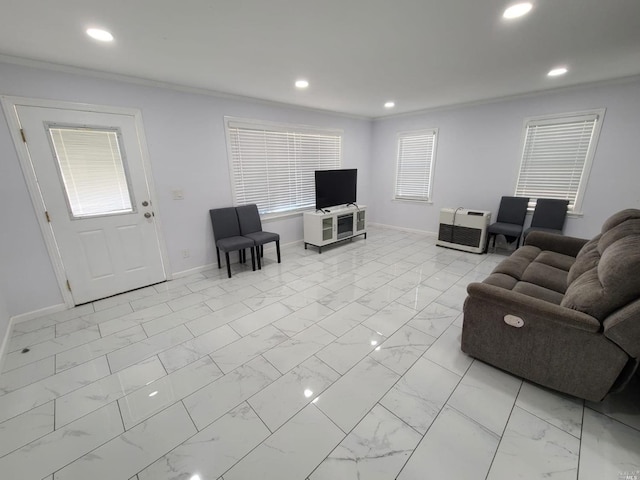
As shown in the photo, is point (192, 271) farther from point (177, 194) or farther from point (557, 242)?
point (557, 242)

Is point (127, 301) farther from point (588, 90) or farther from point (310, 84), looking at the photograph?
point (588, 90)

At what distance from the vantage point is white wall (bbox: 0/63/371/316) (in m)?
2.41

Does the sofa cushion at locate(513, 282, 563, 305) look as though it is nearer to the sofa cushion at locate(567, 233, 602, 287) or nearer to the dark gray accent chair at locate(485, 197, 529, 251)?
the sofa cushion at locate(567, 233, 602, 287)

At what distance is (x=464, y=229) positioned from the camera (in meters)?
4.43

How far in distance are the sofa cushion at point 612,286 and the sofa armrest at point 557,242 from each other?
129 centimetres

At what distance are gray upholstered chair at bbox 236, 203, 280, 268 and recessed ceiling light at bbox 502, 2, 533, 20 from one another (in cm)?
324

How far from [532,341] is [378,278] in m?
1.91

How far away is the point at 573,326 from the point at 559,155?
356 cm

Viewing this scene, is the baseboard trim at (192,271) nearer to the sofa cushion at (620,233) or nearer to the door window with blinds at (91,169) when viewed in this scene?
the door window with blinds at (91,169)

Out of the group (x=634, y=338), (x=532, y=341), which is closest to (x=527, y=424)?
(x=532, y=341)

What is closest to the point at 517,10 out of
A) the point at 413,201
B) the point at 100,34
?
the point at 100,34

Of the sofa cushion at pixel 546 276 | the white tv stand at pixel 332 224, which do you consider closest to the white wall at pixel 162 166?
the white tv stand at pixel 332 224

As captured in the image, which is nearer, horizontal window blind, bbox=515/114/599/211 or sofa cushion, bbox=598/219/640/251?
sofa cushion, bbox=598/219/640/251

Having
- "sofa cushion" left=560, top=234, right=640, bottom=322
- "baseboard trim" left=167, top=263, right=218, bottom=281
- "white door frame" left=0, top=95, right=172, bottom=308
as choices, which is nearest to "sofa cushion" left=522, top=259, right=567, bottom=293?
"sofa cushion" left=560, top=234, right=640, bottom=322
